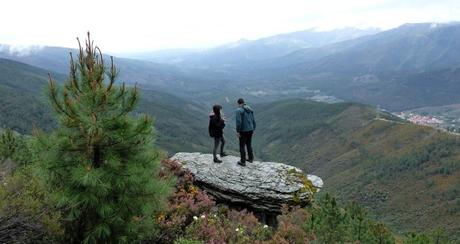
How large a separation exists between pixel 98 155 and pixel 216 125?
7614 millimetres

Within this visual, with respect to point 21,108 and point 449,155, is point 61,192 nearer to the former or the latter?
point 449,155

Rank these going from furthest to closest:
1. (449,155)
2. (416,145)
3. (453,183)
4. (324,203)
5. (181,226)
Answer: (416,145), (449,155), (453,183), (324,203), (181,226)

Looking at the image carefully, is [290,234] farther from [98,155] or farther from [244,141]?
[98,155]

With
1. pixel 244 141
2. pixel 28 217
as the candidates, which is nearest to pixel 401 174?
pixel 244 141

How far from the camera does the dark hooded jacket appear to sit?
54.0 ft

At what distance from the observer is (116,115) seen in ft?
31.7

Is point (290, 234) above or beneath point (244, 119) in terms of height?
beneath

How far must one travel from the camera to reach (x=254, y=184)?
54.0ft

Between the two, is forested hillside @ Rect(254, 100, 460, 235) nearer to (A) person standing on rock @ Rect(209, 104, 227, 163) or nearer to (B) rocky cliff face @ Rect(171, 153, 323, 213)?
(B) rocky cliff face @ Rect(171, 153, 323, 213)

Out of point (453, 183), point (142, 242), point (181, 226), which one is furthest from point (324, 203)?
point (453, 183)

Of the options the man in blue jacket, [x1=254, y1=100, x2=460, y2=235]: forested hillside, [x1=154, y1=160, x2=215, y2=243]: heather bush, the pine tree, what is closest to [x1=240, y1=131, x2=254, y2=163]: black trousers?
the man in blue jacket

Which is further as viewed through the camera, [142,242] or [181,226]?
[181,226]

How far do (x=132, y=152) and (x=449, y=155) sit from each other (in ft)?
529

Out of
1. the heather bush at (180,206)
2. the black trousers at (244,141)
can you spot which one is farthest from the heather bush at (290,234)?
the black trousers at (244,141)
